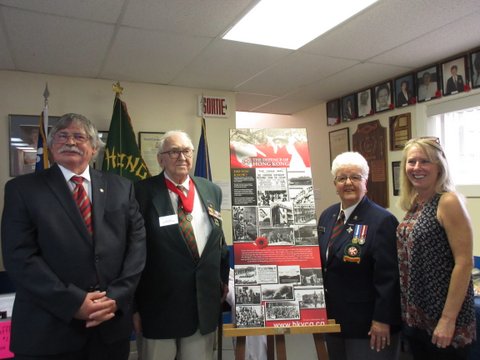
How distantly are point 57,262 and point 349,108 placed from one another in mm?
3488

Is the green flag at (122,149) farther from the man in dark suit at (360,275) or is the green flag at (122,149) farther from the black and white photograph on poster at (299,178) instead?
the man in dark suit at (360,275)

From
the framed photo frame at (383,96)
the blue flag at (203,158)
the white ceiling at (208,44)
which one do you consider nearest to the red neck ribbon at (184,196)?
the white ceiling at (208,44)

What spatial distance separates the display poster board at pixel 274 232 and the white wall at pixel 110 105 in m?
1.87

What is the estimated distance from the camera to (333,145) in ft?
14.5

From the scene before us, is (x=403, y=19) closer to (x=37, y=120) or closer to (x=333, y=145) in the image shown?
(x=333, y=145)

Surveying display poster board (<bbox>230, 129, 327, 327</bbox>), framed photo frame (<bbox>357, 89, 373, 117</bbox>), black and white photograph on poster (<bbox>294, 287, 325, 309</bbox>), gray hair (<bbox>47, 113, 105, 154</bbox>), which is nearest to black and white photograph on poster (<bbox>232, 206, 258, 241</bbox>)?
display poster board (<bbox>230, 129, 327, 327</bbox>)

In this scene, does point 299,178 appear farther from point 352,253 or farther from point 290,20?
point 290,20

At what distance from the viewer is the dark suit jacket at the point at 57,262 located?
4.44 ft

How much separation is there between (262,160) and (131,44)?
54.1 inches

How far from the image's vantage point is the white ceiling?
2.10 metres

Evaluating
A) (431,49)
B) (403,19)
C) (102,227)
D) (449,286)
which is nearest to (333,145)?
(431,49)

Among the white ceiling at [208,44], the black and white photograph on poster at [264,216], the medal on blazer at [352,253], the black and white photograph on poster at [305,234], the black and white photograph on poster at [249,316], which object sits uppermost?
the white ceiling at [208,44]

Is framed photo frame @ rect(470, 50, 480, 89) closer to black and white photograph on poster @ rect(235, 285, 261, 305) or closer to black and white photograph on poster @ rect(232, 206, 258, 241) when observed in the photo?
black and white photograph on poster @ rect(232, 206, 258, 241)

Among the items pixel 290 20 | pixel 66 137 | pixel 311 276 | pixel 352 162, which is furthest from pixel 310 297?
pixel 290 20
